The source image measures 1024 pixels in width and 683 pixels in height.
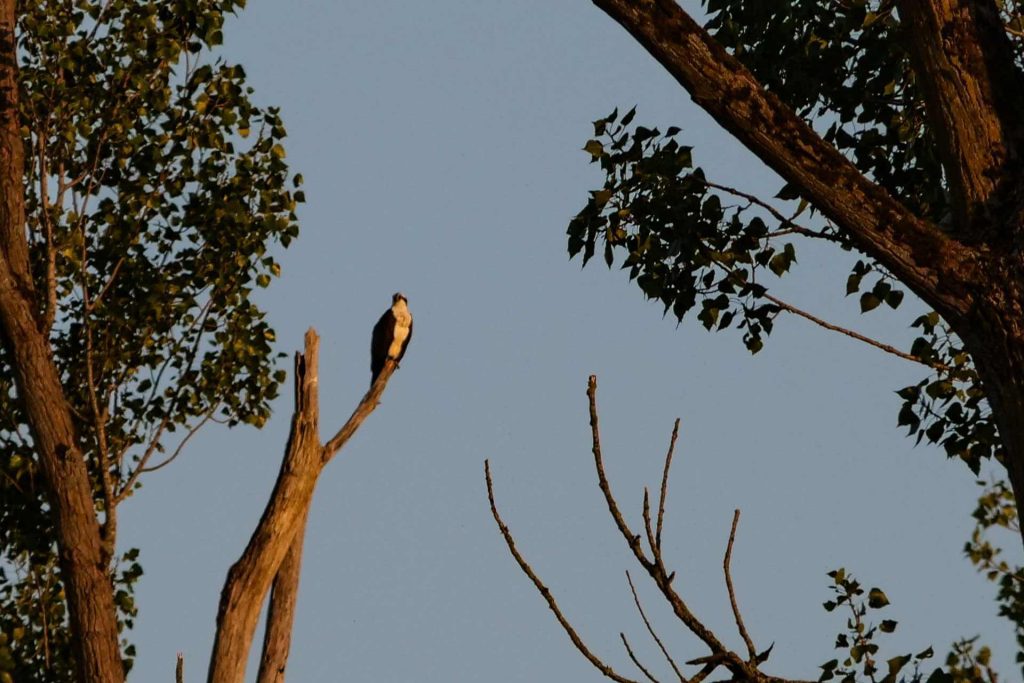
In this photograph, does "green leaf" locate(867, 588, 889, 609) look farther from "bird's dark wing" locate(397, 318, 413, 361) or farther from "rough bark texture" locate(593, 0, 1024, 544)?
"bird's dark wing" locate(397, 318, 413, 361)

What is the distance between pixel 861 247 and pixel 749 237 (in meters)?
2.32

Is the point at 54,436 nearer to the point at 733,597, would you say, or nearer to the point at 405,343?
the point at 405,343

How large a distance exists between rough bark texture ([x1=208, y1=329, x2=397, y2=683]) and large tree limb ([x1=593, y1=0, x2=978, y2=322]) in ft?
20.9

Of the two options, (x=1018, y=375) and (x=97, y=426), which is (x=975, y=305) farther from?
(x=97, y=426)

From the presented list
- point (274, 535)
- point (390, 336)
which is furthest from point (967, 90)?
point (390, 336)

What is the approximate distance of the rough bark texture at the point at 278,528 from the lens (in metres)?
10.4

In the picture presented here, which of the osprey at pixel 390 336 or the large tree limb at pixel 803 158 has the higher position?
the osprey at pixel 390 336

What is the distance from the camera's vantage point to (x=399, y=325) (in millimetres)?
17375

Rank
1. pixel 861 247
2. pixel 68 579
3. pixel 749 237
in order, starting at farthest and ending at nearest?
pixel 68 579 → pixel 749 237 → pixel 861 247

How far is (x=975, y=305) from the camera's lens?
14.9 feet

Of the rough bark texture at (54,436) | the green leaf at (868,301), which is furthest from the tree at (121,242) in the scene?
the green leaf at (868,301)

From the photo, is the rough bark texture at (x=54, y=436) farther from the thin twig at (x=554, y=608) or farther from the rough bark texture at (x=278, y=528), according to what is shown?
the thin twig at (x=554, y=608)

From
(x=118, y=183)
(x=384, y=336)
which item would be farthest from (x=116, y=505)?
(x=384, y=336)

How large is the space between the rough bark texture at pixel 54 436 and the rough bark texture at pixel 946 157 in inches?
301
